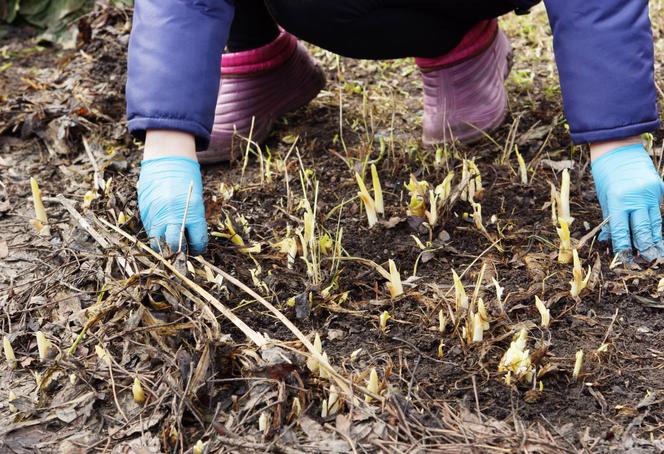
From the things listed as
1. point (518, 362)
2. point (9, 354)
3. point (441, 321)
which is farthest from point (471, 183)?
point (9, 354)

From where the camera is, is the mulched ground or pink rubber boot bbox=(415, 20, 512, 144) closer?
the mulched ground

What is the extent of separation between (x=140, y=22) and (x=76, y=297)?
76 centimetres

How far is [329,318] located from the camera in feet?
6.08

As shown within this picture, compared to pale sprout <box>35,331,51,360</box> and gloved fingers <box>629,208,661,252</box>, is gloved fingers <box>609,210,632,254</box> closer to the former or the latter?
gloved fingers <box>629,208,661,252</box>

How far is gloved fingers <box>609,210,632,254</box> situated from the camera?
1.97m

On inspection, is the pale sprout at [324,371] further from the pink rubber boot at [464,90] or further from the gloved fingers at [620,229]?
the pink rubber boot at [464,90]

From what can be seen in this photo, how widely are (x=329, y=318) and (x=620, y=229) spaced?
0.78 m

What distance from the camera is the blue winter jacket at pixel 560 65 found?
1954 mm

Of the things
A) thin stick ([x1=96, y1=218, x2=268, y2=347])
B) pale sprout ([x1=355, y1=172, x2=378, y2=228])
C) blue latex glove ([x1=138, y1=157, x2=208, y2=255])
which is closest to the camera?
thin stick ([x1=96, y1=218, x2=268, y2=347])

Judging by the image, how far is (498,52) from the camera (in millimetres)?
2764

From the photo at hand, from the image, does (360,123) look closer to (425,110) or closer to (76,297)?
(425,110)

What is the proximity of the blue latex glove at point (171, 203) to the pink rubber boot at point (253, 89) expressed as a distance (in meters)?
0.58

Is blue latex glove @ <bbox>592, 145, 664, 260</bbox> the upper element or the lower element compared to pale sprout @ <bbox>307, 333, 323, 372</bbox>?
upper

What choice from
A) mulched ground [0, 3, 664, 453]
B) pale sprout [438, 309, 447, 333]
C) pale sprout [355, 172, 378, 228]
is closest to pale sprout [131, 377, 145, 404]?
mulched ground [0, 3, 664, 453]
